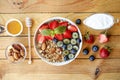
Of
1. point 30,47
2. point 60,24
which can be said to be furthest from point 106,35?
point 30,47

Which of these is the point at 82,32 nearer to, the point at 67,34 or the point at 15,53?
the point at 67,34

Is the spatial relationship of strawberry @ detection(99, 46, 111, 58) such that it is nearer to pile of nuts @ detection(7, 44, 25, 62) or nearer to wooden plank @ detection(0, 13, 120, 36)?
wooden plank @ detection(0, 13, 120, 36)

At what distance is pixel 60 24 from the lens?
1.43 meters

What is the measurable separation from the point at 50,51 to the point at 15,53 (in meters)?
0.16

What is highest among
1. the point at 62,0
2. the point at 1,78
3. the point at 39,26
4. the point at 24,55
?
the point at 62,0

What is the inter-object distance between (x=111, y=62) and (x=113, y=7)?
255 mm

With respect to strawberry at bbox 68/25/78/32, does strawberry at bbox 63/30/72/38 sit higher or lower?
lower

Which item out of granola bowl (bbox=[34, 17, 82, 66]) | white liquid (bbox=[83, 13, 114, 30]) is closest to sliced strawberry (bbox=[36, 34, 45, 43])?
granola bowl (bbox=[34, 17, 82, 66])

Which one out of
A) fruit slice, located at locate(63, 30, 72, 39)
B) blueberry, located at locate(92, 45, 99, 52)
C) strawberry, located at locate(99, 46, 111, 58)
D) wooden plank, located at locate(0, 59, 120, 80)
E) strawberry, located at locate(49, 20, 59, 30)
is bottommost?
wooden plank, located at locate(0, 59, 120, 80)

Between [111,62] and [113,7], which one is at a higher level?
[113,7]

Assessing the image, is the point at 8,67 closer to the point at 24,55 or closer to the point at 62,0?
the point at 24,55

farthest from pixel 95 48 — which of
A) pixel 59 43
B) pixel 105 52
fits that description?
pixel 59 43

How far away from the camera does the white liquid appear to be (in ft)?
4.63

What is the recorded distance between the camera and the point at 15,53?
143cm
